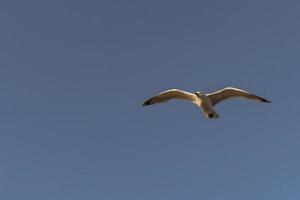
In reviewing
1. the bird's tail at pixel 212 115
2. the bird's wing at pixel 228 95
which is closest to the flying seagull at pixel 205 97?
the bird's wing at pixel 228 95

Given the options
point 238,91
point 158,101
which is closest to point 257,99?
point 238,91

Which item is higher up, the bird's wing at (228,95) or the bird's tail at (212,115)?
the bird's wing at (228,95)

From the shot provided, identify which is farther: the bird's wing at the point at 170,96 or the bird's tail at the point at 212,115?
the bird's wing at the point at 170,96

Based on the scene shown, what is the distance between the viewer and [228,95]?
99.6 feet

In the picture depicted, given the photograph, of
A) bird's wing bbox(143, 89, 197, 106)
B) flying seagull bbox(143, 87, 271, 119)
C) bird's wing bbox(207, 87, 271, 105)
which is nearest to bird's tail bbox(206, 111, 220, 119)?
flying seagull bbox(143, 87, 271, 119)

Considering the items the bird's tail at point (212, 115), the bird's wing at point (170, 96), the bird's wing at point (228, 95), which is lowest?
the bird's tail at point (212, 115)

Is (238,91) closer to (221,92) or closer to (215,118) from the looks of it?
(221,92)

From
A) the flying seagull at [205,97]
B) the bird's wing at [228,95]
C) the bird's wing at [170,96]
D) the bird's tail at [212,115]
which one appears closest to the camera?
the bird's tail at [212,115]

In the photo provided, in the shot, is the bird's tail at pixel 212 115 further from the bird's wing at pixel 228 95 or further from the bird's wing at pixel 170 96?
the bird's wing at pixel 170 96

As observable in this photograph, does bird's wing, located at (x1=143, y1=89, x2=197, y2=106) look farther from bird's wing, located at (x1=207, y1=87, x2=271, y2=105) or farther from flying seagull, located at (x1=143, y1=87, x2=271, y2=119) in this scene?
bird's wing, located at (x1=207, y1=87, x2=271, y2=105)

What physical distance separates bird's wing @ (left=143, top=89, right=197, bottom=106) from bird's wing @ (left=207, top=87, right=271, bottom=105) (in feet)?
4.11

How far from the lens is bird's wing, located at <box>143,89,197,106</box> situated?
95.5ft

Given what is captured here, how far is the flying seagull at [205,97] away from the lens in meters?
28.6

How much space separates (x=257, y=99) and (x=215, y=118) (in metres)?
4.15
